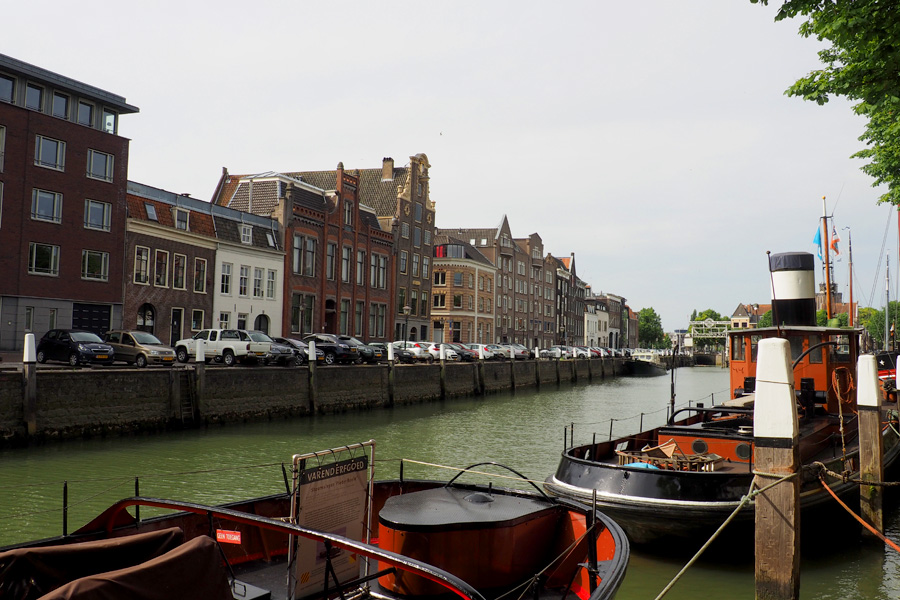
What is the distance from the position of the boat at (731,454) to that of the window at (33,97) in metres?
31.9

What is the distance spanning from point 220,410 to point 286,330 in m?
23.0

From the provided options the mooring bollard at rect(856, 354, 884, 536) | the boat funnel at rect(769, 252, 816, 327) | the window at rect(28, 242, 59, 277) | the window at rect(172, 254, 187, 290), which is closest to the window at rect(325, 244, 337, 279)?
the window at rect(172, 254, 187, 290)

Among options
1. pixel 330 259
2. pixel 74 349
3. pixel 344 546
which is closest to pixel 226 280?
pixel 330 259

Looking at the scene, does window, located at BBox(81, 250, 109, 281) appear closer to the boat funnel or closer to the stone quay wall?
the stone quay wall

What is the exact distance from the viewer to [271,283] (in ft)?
152

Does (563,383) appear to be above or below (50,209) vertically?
below

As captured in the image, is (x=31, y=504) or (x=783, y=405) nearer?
(x=783, y=405)

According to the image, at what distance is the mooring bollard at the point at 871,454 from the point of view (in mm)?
11664

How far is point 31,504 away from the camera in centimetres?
1332


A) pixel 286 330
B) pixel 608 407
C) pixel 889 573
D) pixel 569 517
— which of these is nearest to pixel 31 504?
pixel 569 517

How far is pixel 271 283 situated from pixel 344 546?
142 ft

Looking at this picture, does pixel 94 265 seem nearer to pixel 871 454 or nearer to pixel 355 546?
pixel 871 454

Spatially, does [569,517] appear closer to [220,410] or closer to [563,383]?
[220,410]

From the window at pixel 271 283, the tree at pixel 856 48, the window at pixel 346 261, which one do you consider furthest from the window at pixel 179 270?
the tree at pixel 856 48
